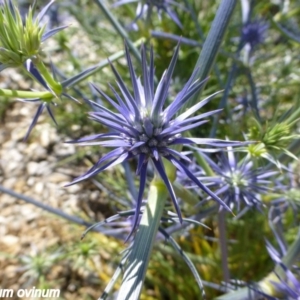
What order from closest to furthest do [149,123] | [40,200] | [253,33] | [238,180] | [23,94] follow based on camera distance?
[149,123], [23,94], [238,180], [253,33], [40,200]

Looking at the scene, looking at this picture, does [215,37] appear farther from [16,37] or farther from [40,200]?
[40,200]

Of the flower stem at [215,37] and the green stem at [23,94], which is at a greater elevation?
the flower stem at [215,37]

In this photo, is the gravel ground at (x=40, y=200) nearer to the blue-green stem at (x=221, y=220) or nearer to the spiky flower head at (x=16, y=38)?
the blue-green stem at (x=221, y=220)

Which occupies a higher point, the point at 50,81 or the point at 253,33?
the point at 253,33

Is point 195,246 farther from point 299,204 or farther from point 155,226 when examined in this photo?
point 155,226

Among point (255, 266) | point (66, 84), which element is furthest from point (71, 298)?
point (66, 84)

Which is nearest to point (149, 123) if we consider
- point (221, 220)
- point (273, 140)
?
point (273, 140)

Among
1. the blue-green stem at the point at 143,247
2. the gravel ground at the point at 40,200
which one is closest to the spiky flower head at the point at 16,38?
the blue-green stem at the point at 143,247
